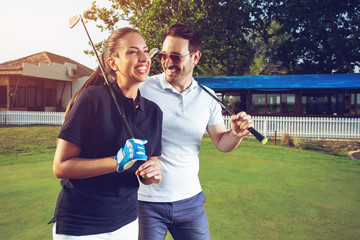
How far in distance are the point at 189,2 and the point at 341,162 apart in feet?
43.6

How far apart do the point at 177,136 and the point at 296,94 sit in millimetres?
18881

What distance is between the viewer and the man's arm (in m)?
2.39

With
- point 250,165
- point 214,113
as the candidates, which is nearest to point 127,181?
point 214,113

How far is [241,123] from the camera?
2.41 meters

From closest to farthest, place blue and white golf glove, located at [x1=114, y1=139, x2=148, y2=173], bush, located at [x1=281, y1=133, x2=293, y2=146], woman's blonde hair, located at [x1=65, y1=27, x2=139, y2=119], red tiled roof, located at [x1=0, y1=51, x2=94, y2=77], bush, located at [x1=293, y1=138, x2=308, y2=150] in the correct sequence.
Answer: blue and white golf glove, located at [x1=114, y1=139, x2=148, y2=173] < woman's blonde hair, located at [x1=65, y1=27, x2=139, y2=119] < bush, located at [x1=293, y1=138, x2=308, y2=150] < bush, located at [x1=281, y1=133, x2=293, y2=146] < red tiled roof, located at [x1=0, y1=51, x2=94, y2=77]

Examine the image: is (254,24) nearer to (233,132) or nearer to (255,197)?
(255,197)

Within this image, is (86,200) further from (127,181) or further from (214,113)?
(214,113)

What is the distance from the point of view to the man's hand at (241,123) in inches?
93.5

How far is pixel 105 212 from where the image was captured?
178cm

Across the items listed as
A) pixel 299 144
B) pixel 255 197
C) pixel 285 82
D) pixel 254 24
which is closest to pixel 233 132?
pixel 255 197

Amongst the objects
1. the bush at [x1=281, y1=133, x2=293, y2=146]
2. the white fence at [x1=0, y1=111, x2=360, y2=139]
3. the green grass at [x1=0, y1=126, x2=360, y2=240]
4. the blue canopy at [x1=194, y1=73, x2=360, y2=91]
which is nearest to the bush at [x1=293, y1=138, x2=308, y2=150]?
the bush at [x1=281, y1=133, x2=293, y2=146]

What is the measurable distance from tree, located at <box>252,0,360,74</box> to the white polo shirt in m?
23.0

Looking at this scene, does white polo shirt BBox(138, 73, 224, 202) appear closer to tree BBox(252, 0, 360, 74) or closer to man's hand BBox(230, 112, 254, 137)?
man's hand BBox(230, 112, 254, 137)

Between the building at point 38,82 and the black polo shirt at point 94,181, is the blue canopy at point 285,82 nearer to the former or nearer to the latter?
the building at point 38,82
